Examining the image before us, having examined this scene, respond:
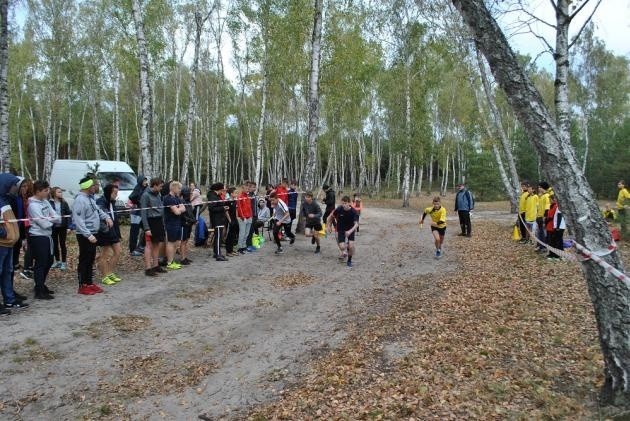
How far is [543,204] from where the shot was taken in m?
11.8

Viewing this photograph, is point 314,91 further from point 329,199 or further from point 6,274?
point 6,274

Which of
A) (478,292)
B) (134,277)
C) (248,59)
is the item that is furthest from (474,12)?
(248,59)

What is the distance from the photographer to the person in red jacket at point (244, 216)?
12.3 m

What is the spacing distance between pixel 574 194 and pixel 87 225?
7478mm

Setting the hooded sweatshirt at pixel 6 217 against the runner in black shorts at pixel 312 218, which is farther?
the runner in black shorts at pixel 312 218

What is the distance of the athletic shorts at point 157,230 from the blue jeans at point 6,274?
278 cm

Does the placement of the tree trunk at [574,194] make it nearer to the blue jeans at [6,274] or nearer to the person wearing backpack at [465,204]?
the blue jeans at [6,274]

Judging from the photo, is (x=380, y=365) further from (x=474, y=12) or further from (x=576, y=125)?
(x=576, y=125)

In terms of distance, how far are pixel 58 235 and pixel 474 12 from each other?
959 centimetres

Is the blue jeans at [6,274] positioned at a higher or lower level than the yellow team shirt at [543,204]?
lower

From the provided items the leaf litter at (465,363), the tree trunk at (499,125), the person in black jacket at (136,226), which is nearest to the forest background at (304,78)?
the tree trunk at (499,125)

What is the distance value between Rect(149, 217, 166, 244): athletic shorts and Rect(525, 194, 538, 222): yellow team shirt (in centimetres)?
996

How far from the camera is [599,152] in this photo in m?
39.6

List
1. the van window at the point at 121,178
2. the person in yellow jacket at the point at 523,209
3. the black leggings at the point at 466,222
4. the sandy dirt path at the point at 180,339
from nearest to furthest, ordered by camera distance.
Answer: the sandy dirt path at the point at 180,339
the person in yellow jacket at the point at 523,209
the black leggings at the point at 466,222
the van window at the point at 121,178
